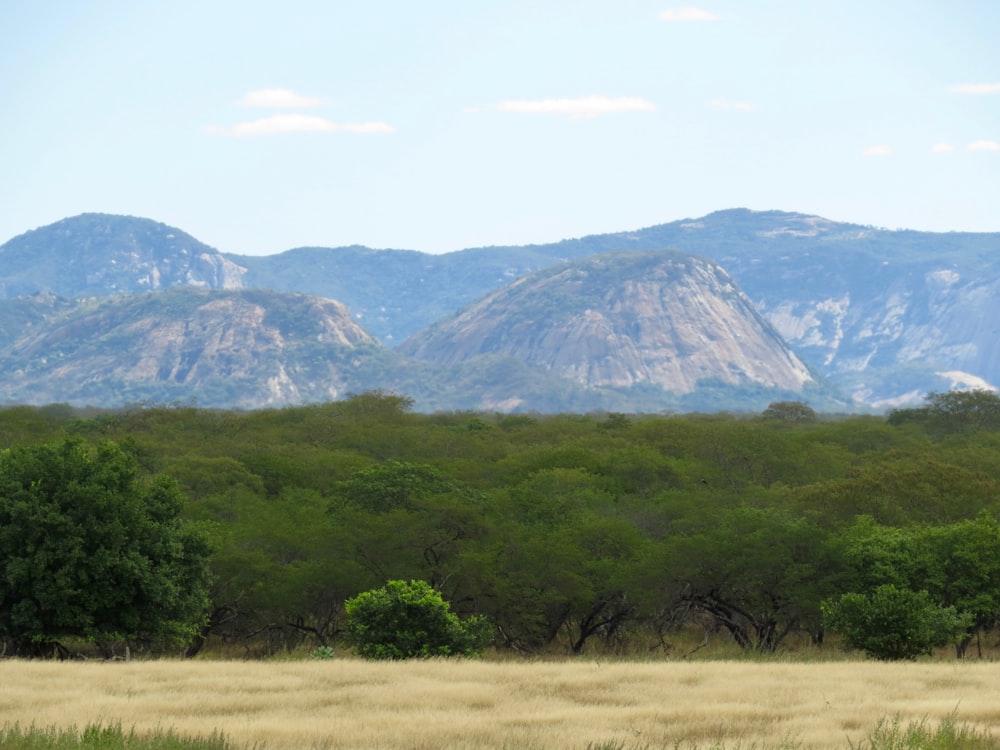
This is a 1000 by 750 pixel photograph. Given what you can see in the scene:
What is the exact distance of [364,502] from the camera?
70.9m

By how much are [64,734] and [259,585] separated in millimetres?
35116

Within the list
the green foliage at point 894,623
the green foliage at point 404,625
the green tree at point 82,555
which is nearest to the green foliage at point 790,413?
the green foliage at point 894,623

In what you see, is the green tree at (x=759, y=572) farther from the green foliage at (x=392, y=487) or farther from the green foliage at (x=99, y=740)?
the green foliage at (x=99, y=740)

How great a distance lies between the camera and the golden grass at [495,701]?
82.1ft

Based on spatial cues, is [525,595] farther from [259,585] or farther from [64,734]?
[64,734]

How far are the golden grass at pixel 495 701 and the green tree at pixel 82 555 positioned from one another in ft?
18.4

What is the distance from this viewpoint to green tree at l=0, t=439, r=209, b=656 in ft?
144

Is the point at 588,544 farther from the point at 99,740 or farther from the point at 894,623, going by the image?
the point at 99,740

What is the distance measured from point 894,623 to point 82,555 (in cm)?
2714

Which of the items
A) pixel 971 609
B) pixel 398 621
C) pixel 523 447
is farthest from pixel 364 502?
pixel 523 447

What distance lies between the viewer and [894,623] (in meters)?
46.2

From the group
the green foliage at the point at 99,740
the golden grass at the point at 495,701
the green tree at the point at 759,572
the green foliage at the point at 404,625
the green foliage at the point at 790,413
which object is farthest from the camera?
the green foliage at the point at 790,413

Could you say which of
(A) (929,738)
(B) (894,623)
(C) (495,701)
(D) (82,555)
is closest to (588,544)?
(B) (894,623)

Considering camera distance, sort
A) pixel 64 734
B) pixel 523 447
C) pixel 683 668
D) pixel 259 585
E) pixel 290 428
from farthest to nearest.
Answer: pixel 290 428
pixel 523 447
pixel 259 585
pixel 683 668
pixel 64 734
